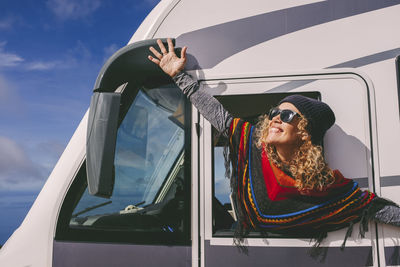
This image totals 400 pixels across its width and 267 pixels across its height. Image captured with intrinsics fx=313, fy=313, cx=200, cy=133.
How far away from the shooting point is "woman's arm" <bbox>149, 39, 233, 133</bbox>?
1.93m

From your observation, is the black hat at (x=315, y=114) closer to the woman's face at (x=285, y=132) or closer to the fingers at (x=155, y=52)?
the woman's face at (x=285, y=132)

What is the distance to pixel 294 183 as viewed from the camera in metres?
1.84

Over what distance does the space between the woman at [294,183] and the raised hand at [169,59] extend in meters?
0.12

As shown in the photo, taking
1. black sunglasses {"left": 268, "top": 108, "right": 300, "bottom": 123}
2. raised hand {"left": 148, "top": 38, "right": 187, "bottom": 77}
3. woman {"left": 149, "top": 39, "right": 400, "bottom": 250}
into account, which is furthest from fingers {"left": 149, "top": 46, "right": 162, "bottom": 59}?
black sunglasses {"left": 268, "top": 108, "right": 300, "bottom": 123}

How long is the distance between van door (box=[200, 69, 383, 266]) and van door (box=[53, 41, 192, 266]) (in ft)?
0.49

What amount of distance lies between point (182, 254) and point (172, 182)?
0.45 m

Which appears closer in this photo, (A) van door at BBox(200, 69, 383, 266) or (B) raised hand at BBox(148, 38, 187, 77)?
(A) van door at BBox(200, 69, 383, 266)

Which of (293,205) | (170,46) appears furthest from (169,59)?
(293,205)

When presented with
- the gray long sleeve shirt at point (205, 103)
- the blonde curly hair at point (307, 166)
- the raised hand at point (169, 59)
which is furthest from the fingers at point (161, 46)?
the blonde curly hair at point (307, 166)

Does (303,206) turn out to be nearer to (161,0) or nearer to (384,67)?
(384,67)

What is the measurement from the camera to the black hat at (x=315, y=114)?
5.92 feet

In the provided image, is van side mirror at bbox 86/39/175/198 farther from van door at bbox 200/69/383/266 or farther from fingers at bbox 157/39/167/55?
van door at bbox 200/69/383/266

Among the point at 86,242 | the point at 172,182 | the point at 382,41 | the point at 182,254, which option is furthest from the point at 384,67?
the point at 86,242

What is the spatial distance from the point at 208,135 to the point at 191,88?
0.31 metres
